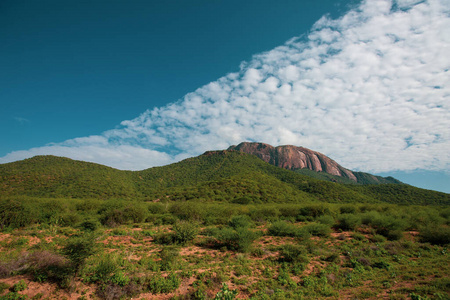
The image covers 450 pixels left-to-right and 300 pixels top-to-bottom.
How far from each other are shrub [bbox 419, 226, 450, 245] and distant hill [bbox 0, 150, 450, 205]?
2794cm

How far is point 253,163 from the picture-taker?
82375 millimetres

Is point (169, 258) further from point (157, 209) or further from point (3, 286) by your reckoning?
point (157, 209)

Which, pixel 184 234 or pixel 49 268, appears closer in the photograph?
pixel 49 268

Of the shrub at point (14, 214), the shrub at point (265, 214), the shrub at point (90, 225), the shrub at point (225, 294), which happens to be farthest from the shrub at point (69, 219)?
the shrub at point (265, 214)

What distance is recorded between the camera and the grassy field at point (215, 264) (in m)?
7.36

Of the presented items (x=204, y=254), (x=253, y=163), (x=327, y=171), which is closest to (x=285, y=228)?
(x=204, y=254)

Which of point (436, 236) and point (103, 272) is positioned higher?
point (436, 236)

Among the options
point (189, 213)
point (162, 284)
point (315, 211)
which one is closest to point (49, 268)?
point (162, 284)

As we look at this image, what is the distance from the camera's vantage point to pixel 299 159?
125188 millimetres

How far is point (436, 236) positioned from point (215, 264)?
1839 cm

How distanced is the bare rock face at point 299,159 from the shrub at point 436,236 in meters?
106

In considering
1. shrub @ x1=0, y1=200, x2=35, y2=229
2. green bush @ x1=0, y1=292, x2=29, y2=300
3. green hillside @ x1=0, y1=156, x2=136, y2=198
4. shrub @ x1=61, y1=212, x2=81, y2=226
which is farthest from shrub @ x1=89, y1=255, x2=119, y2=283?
green hillside @ x1=0, y1=156, x2=136, y2=198

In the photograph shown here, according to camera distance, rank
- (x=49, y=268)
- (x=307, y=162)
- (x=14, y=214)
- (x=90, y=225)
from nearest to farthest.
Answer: (x=49, y=268), (x=14, y=214), (x=90, y=225), (x=307, y=162)

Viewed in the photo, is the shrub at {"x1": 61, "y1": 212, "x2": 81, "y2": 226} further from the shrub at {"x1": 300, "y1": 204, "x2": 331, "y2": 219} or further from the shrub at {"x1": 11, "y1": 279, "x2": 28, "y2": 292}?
the shrub at {"x1": 300, "y1": 204, "x2": 331, "y2": 219}
